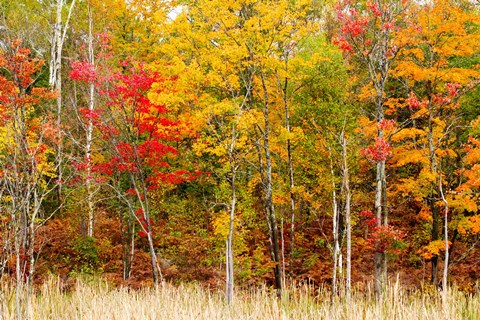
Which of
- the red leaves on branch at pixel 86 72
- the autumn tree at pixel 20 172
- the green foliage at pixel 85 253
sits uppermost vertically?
the red leaves on branch at pixel 86 72

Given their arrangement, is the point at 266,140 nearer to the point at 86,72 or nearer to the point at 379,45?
the point at 379,45

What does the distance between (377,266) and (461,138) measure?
5968 mm

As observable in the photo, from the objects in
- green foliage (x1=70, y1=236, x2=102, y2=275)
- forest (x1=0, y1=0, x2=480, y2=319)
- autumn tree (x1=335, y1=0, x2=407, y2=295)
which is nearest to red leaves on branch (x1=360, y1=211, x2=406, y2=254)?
forest (x1=0, y1=0, x2=480, y2=319)

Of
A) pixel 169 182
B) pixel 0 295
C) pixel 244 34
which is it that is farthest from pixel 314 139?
pixel 0 295

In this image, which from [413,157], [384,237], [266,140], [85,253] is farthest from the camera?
Answer: [85,253]

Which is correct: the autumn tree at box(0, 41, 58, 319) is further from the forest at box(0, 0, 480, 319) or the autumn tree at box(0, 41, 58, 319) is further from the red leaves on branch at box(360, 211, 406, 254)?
the red leaves on branch at box(360, 211, 406, 254)

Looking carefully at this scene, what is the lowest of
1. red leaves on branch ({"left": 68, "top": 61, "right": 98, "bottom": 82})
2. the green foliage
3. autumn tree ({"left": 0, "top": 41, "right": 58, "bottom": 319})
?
the green foliage

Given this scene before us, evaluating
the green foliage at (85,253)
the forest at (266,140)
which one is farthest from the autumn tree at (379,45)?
the green foliage at (85,253)

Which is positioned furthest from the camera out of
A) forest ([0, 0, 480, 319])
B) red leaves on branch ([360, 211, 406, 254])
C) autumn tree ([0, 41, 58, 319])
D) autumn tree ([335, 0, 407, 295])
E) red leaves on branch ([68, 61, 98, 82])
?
autumn tree ([335, 0, 407, 295])

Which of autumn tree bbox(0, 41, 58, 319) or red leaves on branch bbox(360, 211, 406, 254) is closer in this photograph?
autumn tree bbox(0, 41, 58, 319)

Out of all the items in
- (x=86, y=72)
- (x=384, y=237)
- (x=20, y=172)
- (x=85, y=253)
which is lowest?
(x=85, y=253)

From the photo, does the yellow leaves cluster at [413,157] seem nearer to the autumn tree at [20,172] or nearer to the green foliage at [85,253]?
the autumn tree at [20,172]

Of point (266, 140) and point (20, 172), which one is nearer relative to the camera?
point (20, 172)

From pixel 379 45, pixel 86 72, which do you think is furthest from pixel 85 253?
pixel 379 45
